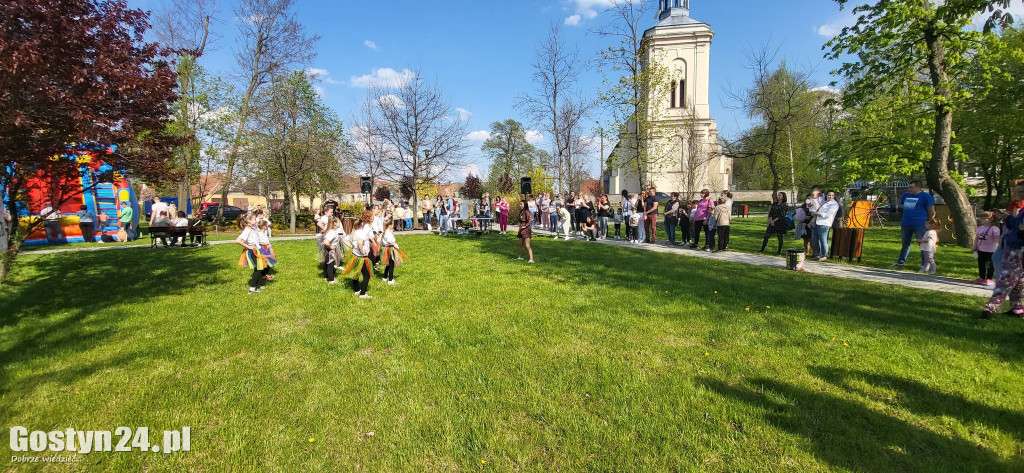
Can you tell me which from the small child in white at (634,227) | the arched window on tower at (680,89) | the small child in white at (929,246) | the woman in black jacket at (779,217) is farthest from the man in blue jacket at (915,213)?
the arched window on tower at (680,89)

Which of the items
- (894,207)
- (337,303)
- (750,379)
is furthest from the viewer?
(894,207)

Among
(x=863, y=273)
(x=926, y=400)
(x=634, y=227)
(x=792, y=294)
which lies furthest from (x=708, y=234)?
(x=926, y=400)

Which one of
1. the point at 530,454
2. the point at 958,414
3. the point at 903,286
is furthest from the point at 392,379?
the point at 903,286

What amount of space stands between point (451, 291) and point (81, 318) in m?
5.21

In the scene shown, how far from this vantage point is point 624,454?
2660 millimetres

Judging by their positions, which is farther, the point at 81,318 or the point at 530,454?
the point at 81,318

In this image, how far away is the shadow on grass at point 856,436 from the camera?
2.53 metres

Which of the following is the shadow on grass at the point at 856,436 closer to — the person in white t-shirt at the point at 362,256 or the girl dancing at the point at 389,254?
the person in white t-shirt at the point at 362,256

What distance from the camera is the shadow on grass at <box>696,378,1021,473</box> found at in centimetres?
253

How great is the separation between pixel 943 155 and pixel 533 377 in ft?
47.8

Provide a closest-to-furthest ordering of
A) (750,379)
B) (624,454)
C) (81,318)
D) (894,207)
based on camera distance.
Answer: (624,454)
(750,379)
(81,318)
(894,207)

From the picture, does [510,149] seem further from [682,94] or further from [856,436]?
[856,436]

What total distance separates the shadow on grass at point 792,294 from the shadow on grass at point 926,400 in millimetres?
1095

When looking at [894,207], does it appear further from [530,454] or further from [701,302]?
[530,454]
